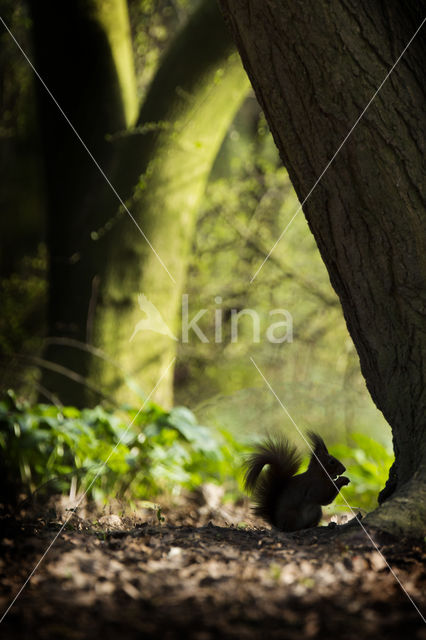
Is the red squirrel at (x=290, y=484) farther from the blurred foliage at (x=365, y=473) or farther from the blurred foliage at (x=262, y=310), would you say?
the blurred foliage at (x=262, y=310)

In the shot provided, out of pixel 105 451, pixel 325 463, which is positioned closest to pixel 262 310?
pixel 105 451

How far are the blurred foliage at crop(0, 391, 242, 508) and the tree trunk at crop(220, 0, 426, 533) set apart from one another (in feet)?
6.54

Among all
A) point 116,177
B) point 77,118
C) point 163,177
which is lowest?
point 163,177

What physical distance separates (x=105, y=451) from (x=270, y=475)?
1465 millimetres

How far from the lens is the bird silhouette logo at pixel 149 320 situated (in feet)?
16.8

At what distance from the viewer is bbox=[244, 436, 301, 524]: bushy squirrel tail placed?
116 inches

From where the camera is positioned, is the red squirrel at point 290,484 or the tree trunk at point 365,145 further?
the red squirrel at point 290,484

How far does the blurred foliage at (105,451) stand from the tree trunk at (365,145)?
1.99 meters

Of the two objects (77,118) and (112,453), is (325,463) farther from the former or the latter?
(77,118)

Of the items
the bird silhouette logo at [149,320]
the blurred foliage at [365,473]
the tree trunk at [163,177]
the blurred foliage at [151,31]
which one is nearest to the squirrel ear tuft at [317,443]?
the blurred foliage at [365,473]

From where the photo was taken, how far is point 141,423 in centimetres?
439

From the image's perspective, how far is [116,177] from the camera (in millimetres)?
5270

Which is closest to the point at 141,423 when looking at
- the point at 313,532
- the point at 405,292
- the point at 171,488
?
the point at 171,488

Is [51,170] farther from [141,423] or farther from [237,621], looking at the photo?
[237,621]
